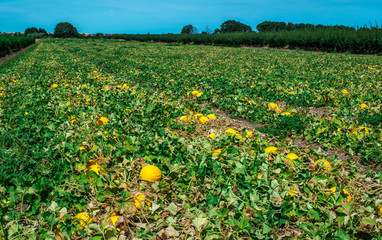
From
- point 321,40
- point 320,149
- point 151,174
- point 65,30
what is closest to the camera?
point 151,174

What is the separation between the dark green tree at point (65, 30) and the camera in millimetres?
93938

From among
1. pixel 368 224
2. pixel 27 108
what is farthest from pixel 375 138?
pixel 27 108

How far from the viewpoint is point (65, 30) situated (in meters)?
94.7

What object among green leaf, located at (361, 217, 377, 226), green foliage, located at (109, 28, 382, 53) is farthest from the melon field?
green foliage, located at (109, 28, 382, 53)

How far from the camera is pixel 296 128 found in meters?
4.57

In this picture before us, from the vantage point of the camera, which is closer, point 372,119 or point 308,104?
point 372,119

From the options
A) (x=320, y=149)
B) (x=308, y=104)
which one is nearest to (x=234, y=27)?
(x=308, y=104)

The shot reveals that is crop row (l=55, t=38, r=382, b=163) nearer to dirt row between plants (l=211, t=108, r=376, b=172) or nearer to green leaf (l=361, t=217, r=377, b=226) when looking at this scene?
dirt row between plants (l=211, t=108, r=376, b=172)

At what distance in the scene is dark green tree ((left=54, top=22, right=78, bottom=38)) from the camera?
308ft

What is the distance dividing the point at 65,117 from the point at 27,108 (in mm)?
1274

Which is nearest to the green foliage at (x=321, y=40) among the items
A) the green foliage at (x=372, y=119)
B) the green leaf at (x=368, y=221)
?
the green foliage at (x=372, y=119)

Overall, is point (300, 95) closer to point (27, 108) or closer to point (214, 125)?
point (214, 125)

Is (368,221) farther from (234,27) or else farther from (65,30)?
(234,27)

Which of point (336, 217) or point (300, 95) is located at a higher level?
point (300, 95)
